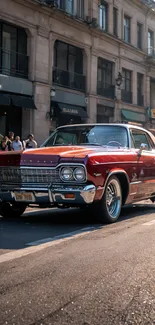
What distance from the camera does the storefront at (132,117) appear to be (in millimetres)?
29609

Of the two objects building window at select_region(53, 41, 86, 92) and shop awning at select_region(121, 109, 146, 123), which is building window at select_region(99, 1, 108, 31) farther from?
shop awning at select_region(121, 109, 146, 123)

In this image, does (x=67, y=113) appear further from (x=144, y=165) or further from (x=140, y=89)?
(x=144, y=165)

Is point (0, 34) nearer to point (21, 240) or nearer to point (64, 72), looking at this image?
point (64, 72)

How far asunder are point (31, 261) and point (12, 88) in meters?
16.7

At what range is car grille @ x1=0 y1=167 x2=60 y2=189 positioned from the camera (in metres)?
6.57

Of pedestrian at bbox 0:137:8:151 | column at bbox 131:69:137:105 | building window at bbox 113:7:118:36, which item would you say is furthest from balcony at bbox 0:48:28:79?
column at bbox 131:69:137:105

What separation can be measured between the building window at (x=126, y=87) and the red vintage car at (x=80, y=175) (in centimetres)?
2285

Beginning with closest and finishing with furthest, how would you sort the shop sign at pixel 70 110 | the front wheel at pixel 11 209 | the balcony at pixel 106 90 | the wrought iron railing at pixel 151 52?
the front wheel at pixel 11 209, the shop sign at pixel 70 110, the balcony at pixel 106 90, the wrought iron railing at pixel 151 52

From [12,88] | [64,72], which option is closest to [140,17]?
[64,72]

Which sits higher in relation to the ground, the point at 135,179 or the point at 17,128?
the point at 17,128

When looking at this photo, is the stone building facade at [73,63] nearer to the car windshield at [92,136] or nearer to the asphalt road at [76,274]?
the car windshield at [92,136]

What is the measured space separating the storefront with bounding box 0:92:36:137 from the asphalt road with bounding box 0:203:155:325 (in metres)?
13.6

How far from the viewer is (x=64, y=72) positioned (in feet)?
79.9

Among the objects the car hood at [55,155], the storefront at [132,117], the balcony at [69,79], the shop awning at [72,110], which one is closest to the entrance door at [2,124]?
the shop awning at [72,110]
